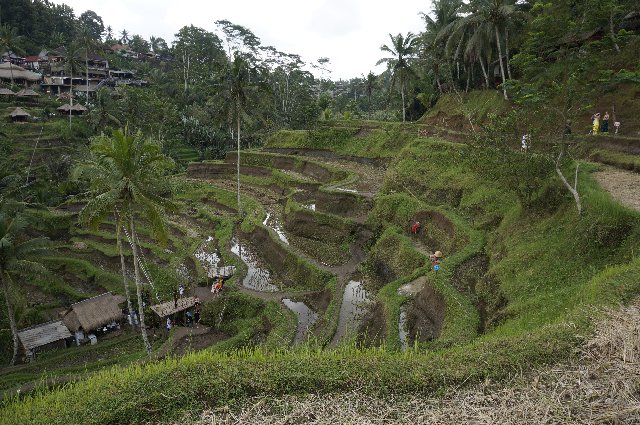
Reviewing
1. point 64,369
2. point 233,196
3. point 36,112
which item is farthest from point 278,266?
point 36,112

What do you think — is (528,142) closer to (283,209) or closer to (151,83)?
(283,209)

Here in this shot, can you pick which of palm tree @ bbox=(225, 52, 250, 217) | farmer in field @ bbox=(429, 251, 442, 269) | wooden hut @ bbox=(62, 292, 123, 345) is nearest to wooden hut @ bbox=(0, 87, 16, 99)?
palm tree @ bbox=(225, 52, 250, 217)

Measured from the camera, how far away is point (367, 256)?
26719 millimetres

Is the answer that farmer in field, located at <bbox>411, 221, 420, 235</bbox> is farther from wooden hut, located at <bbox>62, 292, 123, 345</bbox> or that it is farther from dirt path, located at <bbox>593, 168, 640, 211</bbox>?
wooden hut, located at <bbox>62, 292, 123, 345</bbox>

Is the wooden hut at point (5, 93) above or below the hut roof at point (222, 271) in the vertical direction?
above

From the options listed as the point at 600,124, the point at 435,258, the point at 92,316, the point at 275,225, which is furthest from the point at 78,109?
the point at 600,124

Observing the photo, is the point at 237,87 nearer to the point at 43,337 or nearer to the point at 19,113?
the point at 43,337

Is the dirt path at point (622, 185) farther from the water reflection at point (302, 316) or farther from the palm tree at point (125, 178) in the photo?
the palm tree at point (125, 178)

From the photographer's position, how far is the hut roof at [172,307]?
71.5 feet

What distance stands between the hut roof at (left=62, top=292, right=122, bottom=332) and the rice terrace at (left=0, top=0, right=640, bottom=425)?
0.39 ft

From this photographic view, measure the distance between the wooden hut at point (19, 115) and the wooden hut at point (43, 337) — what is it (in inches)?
1691

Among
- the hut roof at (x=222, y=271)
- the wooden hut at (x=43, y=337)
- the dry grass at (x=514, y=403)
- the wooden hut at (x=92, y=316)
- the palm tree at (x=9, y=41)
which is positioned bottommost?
the wooden hut at (x=43, y=337)

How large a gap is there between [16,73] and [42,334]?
60.1 m

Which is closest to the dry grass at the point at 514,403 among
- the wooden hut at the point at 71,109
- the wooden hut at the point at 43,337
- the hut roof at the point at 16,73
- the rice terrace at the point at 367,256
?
the rice terrace at the point at 367,256
